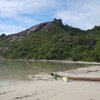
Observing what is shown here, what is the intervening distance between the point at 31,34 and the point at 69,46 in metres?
39.8

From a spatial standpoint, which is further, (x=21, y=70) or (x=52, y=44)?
(x=52, y=44)

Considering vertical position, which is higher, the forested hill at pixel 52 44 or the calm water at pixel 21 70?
the forested hill at pixel 52 44

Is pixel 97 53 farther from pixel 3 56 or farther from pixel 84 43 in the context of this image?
pixel 3 56

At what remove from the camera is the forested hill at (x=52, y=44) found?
100.0 metres

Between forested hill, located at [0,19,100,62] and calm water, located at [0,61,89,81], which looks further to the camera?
forested hill, located at [0,19,100,62]

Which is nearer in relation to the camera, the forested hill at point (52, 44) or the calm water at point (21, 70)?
the calm water at point (21, 70)

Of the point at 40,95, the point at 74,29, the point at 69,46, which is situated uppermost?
the point at 74,29

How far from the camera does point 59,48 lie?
11069 cm

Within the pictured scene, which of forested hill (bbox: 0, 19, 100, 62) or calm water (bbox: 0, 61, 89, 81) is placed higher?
forested hill (bbox: 0, 19, 100, 62)

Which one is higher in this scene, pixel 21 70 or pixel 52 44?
pixel 52 44

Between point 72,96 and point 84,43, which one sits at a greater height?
point 84,43

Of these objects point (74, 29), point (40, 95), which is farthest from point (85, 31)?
point (40, 95)

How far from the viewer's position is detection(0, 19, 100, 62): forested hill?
328ft

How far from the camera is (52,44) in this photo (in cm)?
11856
